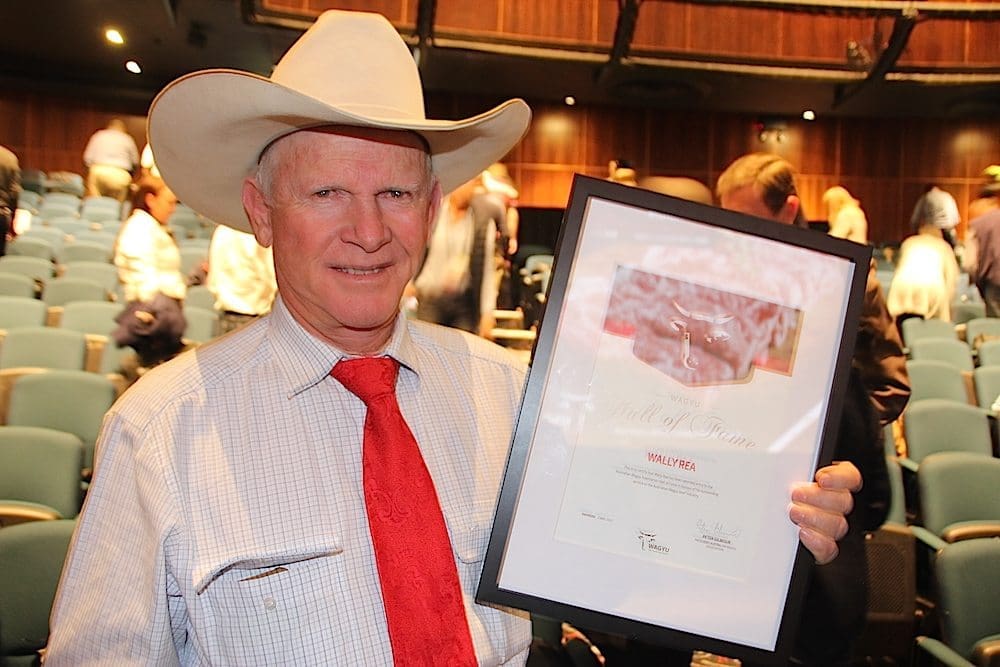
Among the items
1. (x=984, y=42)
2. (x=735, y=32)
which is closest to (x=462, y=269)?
(x=735, y=32)

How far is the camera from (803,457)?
50.8 inches

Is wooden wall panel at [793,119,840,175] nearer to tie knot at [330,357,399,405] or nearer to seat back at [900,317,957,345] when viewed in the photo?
seat back at [900,317,957,345]

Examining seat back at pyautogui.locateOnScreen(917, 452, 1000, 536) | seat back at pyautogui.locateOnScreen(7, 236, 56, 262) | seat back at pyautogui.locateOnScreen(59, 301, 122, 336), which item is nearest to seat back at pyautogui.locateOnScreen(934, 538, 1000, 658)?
seat back at pyautogui.locateOnScreen(917, 452, 1000, 536)

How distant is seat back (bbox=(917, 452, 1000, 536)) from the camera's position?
369 cm

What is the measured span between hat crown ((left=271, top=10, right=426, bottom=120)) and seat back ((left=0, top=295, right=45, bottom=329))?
17.0ft

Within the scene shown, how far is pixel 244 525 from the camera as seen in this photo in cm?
126

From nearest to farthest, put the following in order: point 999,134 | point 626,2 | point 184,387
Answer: point 184,387
point 626,2
point 999,134

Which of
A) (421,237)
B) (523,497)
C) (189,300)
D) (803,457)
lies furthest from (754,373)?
(189,300)

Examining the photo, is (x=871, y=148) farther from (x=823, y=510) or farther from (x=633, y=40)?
(x=823, y=510)

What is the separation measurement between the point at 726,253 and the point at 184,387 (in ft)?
2.83

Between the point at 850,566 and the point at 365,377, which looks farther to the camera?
the point at 850,566

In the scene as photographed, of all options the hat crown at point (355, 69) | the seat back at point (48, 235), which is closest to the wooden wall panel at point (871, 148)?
the seat back at point (48, 235)

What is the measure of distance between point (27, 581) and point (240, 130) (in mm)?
1736

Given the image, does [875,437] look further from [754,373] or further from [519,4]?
[519,4]
